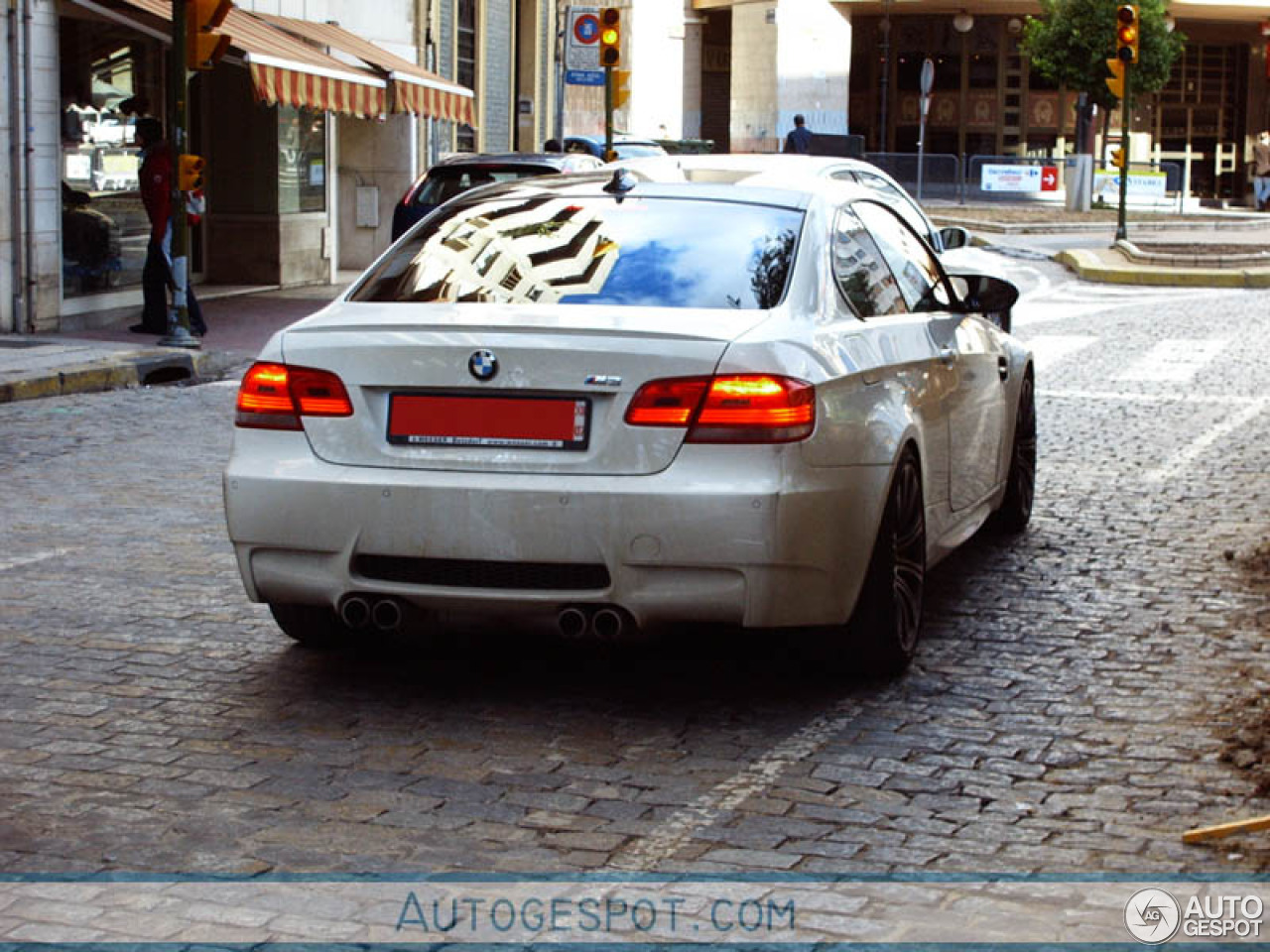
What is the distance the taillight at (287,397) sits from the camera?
5.79 m

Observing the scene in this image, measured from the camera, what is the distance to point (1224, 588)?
25.8 ft

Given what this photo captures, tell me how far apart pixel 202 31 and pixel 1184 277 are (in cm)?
1363

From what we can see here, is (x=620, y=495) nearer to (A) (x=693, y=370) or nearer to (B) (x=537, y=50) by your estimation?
(A) (x=693, y=370)

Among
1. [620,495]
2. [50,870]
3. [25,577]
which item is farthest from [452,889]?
[25,577]

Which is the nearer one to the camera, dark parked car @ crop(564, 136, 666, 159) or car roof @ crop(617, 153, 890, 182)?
car roof @ crop(617, 153, 890, 182)

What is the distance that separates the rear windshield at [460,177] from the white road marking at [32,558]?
1079 centimetres

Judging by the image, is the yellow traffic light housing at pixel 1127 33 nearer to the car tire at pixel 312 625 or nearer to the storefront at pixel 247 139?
the storefront at pixel 247 139

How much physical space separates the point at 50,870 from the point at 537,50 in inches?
1441

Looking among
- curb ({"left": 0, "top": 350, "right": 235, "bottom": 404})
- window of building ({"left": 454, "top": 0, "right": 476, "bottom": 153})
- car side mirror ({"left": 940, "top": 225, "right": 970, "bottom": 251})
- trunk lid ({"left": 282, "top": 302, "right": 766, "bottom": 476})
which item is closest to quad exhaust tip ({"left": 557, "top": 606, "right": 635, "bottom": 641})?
trunk lid ({"left": 282, "top": 302, "right": 766, "bottom": 476})

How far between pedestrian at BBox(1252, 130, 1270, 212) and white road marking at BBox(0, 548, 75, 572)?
148 ft

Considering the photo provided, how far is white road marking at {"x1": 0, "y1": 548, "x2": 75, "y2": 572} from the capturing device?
316 inches

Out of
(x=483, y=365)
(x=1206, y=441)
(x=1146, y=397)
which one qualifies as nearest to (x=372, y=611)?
(x=483, y=365)

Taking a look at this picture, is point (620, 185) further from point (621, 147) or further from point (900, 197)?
point (621, 147)

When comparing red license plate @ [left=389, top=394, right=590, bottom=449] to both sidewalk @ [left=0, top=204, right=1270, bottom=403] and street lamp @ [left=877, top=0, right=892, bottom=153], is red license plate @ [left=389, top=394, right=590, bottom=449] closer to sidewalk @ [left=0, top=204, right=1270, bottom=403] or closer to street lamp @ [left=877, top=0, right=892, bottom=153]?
sidewalk @ [left=0, top=204, right=1270, bottom=403]
